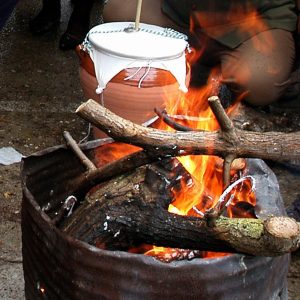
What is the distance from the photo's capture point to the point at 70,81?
474cm

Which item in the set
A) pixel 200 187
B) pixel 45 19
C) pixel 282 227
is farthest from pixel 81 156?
pixel 45 19

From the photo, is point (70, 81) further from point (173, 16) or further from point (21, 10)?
point (21, 10)

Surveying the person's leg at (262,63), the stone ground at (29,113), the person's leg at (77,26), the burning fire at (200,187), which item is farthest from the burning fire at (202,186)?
the person's leg at (77,26)

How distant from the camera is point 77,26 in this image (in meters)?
5.12

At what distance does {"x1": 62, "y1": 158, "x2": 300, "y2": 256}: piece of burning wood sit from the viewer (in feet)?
5.37

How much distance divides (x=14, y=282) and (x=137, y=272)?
1320mm

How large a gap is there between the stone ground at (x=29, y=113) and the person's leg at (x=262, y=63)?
1.29ft

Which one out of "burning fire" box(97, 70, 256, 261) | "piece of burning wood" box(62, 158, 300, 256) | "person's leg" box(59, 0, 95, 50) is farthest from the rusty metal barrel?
"person's leg" box(59, 0, 95, 50)

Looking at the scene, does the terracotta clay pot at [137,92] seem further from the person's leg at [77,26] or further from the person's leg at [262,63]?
the person's leg at [77,26]

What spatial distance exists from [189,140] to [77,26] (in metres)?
3.46

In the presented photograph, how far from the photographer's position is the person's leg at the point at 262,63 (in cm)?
395

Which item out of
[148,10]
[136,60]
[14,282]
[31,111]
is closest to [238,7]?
[148,10]

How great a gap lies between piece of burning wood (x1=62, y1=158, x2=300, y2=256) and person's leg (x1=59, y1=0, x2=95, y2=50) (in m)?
3.36

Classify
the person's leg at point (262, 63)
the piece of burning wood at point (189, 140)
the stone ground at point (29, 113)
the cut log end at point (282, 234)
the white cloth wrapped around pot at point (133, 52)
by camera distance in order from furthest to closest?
the person's leg at point (262, 63) < the white cloth wrapped around pot at point (133, 52) < the stone ground at point (29, 113) < the piece of burning wood at point (189, 140) < the cut log end at point (282, 234)
